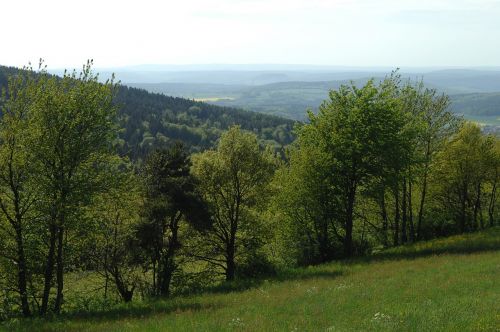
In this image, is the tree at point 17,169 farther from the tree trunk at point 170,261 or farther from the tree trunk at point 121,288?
the tree trunk at point 170,261

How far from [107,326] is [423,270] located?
19.2m

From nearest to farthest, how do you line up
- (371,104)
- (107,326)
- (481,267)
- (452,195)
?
(107,326) → (481,267) → (371,104) → (452,195)

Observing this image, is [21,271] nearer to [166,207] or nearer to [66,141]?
[66,141]

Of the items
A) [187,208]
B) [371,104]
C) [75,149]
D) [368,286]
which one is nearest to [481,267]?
[368,286]

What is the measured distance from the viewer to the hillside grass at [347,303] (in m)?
15.1

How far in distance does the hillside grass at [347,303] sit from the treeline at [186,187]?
15.8ft

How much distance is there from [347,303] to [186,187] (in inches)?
635

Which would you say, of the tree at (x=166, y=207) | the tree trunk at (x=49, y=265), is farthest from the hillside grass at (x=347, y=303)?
the tree at (x=166, y=207)

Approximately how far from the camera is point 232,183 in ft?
116

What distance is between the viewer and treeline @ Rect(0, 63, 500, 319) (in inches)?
947

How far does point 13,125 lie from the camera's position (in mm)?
23406

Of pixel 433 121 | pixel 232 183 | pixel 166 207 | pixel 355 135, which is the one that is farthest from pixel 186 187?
pixel 433 121

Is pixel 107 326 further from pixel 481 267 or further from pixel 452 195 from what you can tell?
pixel 452 195

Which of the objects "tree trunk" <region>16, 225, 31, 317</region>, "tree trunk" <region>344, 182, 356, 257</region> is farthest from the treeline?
"tree trunk" <region>344, 182, 356, 257</region>
